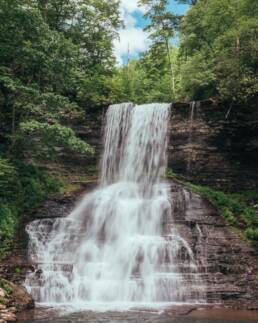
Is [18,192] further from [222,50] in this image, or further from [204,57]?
[204,57]

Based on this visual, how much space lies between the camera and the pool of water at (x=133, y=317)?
10.3m

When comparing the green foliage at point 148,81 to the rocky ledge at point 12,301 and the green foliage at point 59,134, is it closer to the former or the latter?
the green foliage at point 59,134

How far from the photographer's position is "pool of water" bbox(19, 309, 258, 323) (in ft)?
33.7

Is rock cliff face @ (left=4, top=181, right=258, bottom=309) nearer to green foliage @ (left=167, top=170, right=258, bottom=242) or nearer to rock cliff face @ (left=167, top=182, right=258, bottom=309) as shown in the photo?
rock cliff face @ (left=167, top=182, right=258, bottom=309)

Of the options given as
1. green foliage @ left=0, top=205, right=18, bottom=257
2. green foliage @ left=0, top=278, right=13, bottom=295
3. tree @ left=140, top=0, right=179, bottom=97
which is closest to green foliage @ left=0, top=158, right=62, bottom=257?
green foliage @ left=0, top=205, right=18, bottom=257

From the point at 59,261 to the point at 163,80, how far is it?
21.5 meters

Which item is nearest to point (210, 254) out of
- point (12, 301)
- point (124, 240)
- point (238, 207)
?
point (124, 240)

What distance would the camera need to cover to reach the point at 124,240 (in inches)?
625

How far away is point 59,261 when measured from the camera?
15.0 m

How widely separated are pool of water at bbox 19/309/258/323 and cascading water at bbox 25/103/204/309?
3.96 feet

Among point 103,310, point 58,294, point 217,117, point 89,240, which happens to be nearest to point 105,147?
point 217,117

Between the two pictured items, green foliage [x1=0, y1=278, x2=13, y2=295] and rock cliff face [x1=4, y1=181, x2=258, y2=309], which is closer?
green foliage [x1=0, y1=278, x2=13, y2=295]

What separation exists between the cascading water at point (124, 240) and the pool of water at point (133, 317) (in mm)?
1208

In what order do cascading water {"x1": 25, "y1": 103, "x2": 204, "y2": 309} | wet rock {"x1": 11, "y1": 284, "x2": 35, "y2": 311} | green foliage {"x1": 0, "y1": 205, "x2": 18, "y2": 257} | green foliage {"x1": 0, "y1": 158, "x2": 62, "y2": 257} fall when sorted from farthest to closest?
green foliage {"x1": 0, "y1": 158, "x2": 62, "y2": 257} < green foliage {"x1": 0, "y1": 205, "x2": 18, "y2": 257} < cascading water {"x1": 25, "y1": 103, "x2": 204, "y2": 309} < wet rock {"x1": 11, "y1": 284, "x2": 35, "y2": 311}
